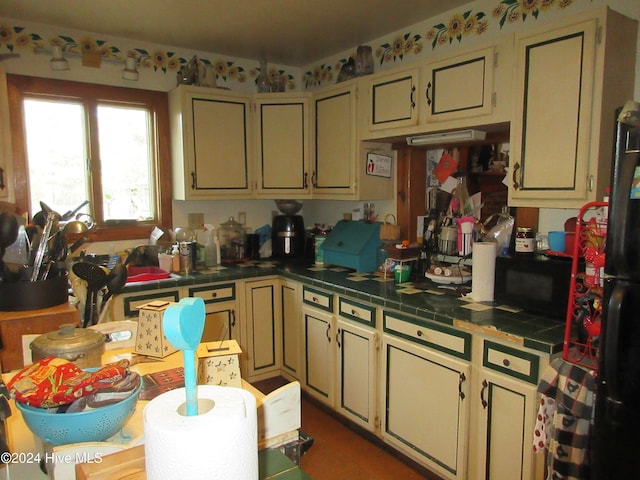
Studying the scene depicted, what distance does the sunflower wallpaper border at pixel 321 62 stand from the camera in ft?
7.95

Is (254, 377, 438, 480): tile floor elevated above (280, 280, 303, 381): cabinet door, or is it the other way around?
(280, 280, 303, 381): cabinet door

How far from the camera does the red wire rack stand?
1.57 meters

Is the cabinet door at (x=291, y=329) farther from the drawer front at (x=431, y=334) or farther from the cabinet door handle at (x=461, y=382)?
the cabinet door handle at (x=461, y=382)

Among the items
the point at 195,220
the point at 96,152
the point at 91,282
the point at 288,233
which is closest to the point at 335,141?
the point at 288,233

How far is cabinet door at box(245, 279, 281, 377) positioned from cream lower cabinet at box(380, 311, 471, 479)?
1.10m

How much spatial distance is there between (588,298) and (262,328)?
2155 mm

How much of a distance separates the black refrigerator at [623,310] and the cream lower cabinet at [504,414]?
0.32 m

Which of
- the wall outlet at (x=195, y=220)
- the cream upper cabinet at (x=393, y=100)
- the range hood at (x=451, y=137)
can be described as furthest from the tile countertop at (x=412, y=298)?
the cream upper cabinet at (x=393, y=100)

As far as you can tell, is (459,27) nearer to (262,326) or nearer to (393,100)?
(393,100)

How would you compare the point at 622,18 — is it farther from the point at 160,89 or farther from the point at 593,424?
the point at 160,89

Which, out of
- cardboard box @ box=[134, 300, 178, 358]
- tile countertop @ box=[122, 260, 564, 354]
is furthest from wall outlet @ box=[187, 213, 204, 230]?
cardboard box @ box=[134, 300, 178, 358]

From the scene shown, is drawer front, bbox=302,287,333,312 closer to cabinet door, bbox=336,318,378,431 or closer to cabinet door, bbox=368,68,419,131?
cabinet door, bbox=336,318,378,431

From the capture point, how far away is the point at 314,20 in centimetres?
281

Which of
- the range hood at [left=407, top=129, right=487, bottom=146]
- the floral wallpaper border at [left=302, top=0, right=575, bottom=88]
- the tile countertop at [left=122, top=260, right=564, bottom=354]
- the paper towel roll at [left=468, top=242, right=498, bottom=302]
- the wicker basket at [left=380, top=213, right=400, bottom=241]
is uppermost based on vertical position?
the floral wallpaper border at [left=302, top=0, right=575, bottom=88]
